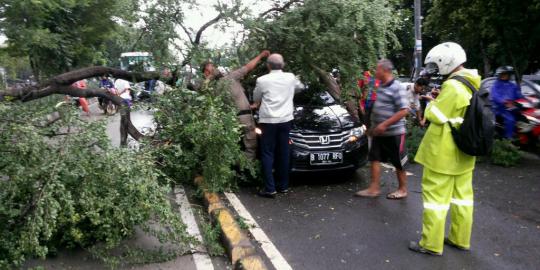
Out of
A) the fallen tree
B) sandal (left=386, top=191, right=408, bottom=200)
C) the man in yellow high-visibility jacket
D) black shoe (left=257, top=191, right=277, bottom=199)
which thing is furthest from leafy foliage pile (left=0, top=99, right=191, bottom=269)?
sandal (left=386, top=191, right=408, bottom=200)

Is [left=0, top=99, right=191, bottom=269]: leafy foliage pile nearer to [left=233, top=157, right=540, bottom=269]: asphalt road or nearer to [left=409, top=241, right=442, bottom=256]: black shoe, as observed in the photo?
[left=233, top=157, right=540, bottom=269]: asphalt road

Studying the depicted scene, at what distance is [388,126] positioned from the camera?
6.04 m

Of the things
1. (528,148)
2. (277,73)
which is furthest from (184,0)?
(528,148)

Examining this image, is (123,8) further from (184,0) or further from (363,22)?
(363,22)

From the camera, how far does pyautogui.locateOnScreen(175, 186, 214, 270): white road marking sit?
4359 mm

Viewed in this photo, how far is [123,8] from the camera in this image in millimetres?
5445

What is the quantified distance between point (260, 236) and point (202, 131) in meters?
1.42

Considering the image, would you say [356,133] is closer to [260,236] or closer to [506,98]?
[260,236]

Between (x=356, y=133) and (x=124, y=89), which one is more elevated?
(x=124, y=89)

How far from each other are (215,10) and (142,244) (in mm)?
3127

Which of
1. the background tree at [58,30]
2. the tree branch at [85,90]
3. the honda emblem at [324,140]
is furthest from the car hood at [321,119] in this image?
the background tree at [58,30]

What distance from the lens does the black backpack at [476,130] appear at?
165 inches

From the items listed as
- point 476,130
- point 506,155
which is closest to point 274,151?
point 476,130

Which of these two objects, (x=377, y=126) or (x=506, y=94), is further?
(x=506, y=94)
